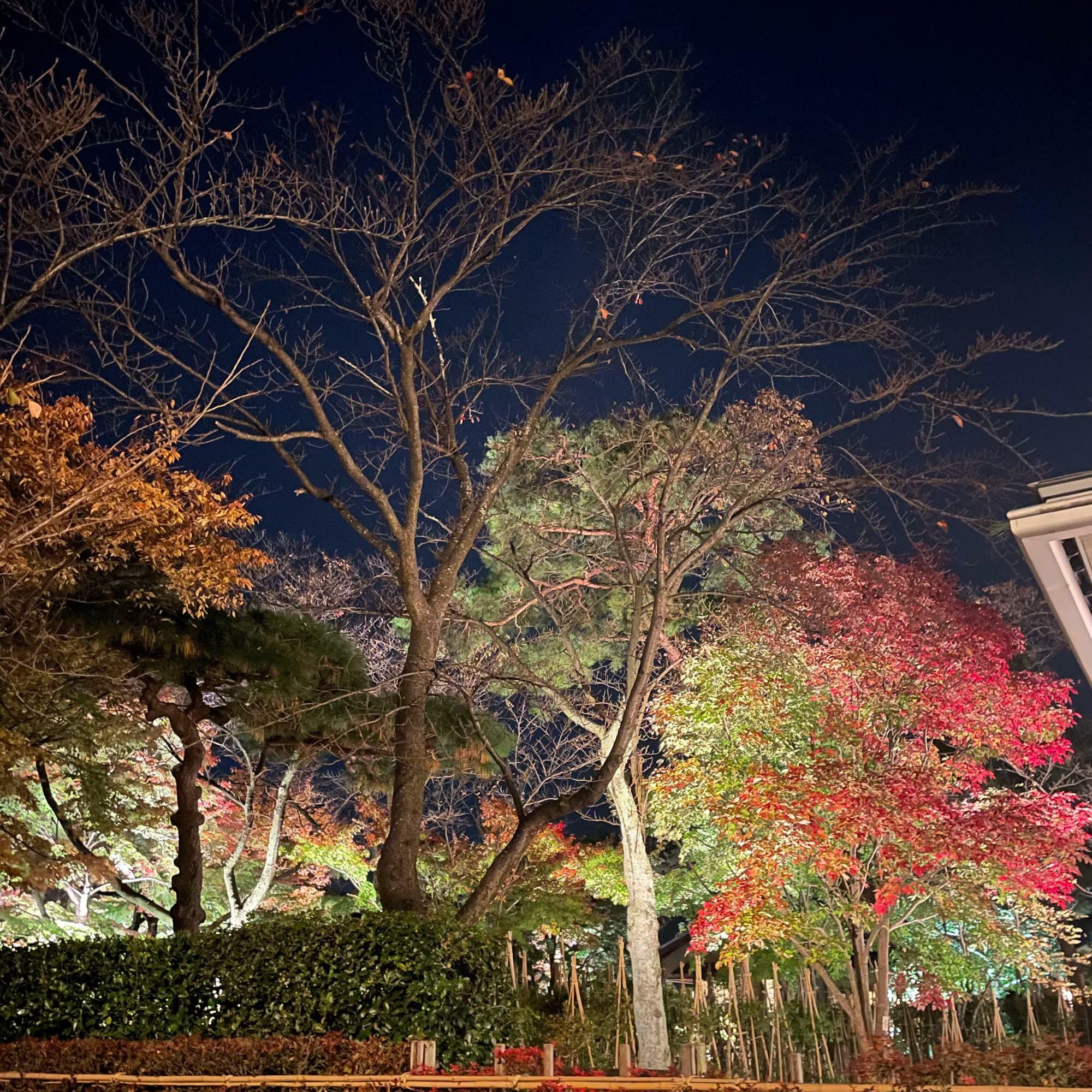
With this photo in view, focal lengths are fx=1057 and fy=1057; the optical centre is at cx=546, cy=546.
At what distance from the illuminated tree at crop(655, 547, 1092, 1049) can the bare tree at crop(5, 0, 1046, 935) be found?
234 centimetres

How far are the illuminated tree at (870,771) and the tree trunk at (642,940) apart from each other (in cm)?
139

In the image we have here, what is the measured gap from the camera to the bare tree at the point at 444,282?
7785 millimetres

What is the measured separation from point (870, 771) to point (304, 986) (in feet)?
19.7

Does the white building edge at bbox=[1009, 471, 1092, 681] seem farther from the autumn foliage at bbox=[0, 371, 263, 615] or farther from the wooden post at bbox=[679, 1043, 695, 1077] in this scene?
the autumn foliage at bbox=[0, 371, 263, 615]

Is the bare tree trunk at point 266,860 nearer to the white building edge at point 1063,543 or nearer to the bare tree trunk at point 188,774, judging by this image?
the bare tree trunk at point 188,774

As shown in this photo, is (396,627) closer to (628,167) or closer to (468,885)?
(468,885)

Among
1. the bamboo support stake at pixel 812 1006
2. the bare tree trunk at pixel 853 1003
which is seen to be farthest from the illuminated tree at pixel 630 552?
the bare tree trunk at pixel 853 1003

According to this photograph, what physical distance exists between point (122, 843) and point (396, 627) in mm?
4839

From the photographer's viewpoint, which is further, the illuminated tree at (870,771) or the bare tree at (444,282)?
the illuminated tree at (870,771)

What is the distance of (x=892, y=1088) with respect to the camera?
4.52 meters

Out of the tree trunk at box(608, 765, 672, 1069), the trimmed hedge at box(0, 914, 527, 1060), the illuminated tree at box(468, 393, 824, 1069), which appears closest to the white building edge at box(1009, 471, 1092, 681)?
the trimmed hedge at box(0, 914, 527, 1060)

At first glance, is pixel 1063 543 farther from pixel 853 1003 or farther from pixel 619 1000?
pixel 619 1000

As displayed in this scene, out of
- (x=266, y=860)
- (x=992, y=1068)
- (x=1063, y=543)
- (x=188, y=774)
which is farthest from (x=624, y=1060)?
(x=266, y=860)

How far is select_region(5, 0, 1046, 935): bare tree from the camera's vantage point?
7785mm
